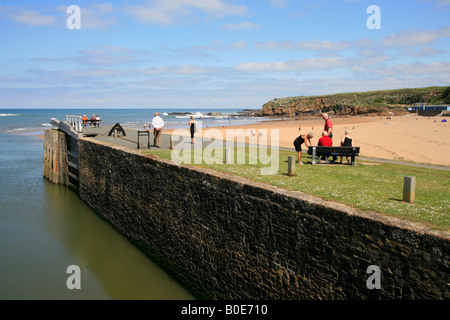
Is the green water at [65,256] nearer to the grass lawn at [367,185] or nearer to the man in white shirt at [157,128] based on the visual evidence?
the grass lawn at [367,185]

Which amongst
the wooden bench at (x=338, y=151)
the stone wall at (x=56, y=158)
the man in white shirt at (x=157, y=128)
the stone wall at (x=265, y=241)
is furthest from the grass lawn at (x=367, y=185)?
the stone wall at (x=56, y=158)

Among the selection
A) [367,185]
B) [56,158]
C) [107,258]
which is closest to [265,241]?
[367,185]

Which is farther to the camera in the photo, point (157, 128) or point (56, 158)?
point (56, 158)

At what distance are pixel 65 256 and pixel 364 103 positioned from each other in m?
93.2

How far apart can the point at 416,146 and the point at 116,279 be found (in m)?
21.4

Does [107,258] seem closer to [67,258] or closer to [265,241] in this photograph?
[67,258]

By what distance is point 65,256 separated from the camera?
38.4 ft

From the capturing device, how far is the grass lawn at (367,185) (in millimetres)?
6321

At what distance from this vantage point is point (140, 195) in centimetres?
1198

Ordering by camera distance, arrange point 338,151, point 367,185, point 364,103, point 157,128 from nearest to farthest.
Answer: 1. point 367,185
2. point 338,151
3. point 157,128
4. point 364,103

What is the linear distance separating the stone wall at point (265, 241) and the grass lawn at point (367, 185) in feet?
2.02

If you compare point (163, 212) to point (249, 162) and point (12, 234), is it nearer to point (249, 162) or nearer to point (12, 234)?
point (249, 162)

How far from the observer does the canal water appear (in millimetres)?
9492

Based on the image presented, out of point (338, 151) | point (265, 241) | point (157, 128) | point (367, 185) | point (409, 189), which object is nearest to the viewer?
point (409, 189)
